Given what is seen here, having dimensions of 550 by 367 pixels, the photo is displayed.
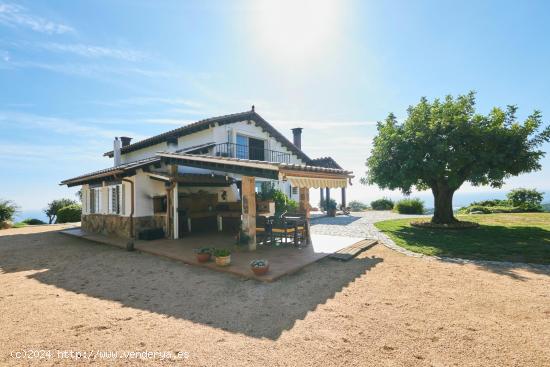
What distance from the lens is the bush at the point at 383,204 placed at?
104 ft

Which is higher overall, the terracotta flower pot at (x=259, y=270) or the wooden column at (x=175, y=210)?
the wooden column at (x=175, y=210)

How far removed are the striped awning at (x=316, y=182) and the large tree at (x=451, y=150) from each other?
17.7 ft

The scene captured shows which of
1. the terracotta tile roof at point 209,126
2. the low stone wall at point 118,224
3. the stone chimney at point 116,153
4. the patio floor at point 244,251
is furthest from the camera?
the stone chimney at point 116,153

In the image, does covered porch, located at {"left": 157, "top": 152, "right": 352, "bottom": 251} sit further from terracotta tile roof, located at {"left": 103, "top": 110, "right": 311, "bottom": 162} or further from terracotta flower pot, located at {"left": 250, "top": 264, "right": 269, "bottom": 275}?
terracotta tile roof, located at {"left": 103, "top": 110, "right": 311, "bottom": 162}

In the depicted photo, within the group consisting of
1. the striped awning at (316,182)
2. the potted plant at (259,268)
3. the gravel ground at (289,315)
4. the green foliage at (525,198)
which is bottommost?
the gravel ground at (289,315)

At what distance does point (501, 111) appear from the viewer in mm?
14773

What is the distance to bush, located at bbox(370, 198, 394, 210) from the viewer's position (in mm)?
31766

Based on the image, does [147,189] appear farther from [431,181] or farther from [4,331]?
[431,181]

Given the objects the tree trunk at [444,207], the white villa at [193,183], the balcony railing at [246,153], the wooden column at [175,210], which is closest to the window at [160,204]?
the white villa at [193,183]

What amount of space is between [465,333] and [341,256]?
485cm

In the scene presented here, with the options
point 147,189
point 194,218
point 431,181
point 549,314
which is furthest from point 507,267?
point 147,189

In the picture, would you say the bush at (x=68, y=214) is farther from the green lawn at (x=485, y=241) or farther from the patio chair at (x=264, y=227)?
the green lawn at (x=485, y=241)

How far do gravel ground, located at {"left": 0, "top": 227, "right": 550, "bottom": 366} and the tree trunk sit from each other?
28.6 feet

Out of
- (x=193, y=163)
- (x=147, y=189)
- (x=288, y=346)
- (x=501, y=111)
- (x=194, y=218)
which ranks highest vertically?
(x=501, y=111)
